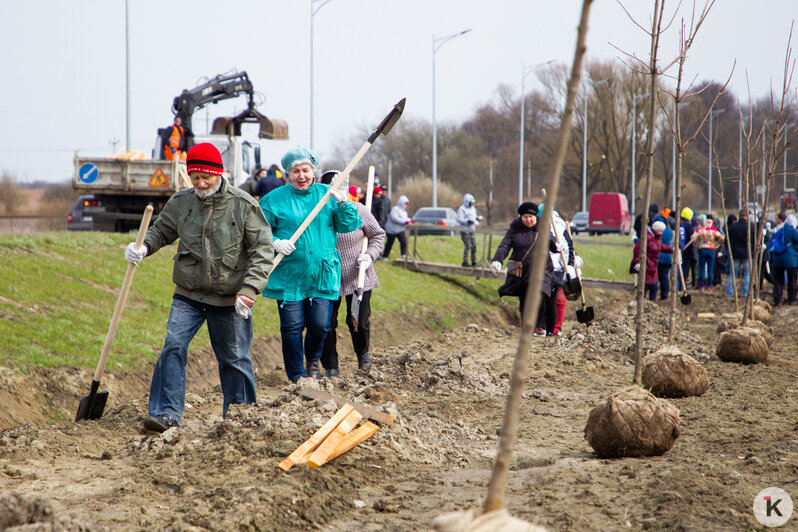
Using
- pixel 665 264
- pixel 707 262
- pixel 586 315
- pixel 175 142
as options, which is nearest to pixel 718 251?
pixel 707 262

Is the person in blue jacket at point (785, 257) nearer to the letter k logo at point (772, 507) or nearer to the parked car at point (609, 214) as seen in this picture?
the letter k logo at point (772, 507)

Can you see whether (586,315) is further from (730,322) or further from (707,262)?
(707,262)

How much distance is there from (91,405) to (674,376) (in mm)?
4654

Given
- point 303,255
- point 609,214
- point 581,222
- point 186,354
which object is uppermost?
point 609,214

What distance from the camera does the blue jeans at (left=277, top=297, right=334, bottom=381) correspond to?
6.57 metres

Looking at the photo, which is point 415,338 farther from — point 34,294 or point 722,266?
point 722,266

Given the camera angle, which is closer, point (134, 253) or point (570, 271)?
point (134, 253)

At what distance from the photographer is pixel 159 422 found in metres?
5.30

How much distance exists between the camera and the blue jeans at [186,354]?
544 cm

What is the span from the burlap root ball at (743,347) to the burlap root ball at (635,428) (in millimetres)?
4658

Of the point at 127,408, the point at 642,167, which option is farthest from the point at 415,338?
the point at 642,167

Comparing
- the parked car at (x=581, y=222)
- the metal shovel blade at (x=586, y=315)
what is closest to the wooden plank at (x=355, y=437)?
the metal shovel blade at (x=586, y=315)

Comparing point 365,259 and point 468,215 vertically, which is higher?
point 468,215

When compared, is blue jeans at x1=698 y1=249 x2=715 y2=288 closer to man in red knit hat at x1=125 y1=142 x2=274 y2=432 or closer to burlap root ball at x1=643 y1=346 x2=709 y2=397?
burlap root ball at x1=643 y1=346 x2=709 y2=397
